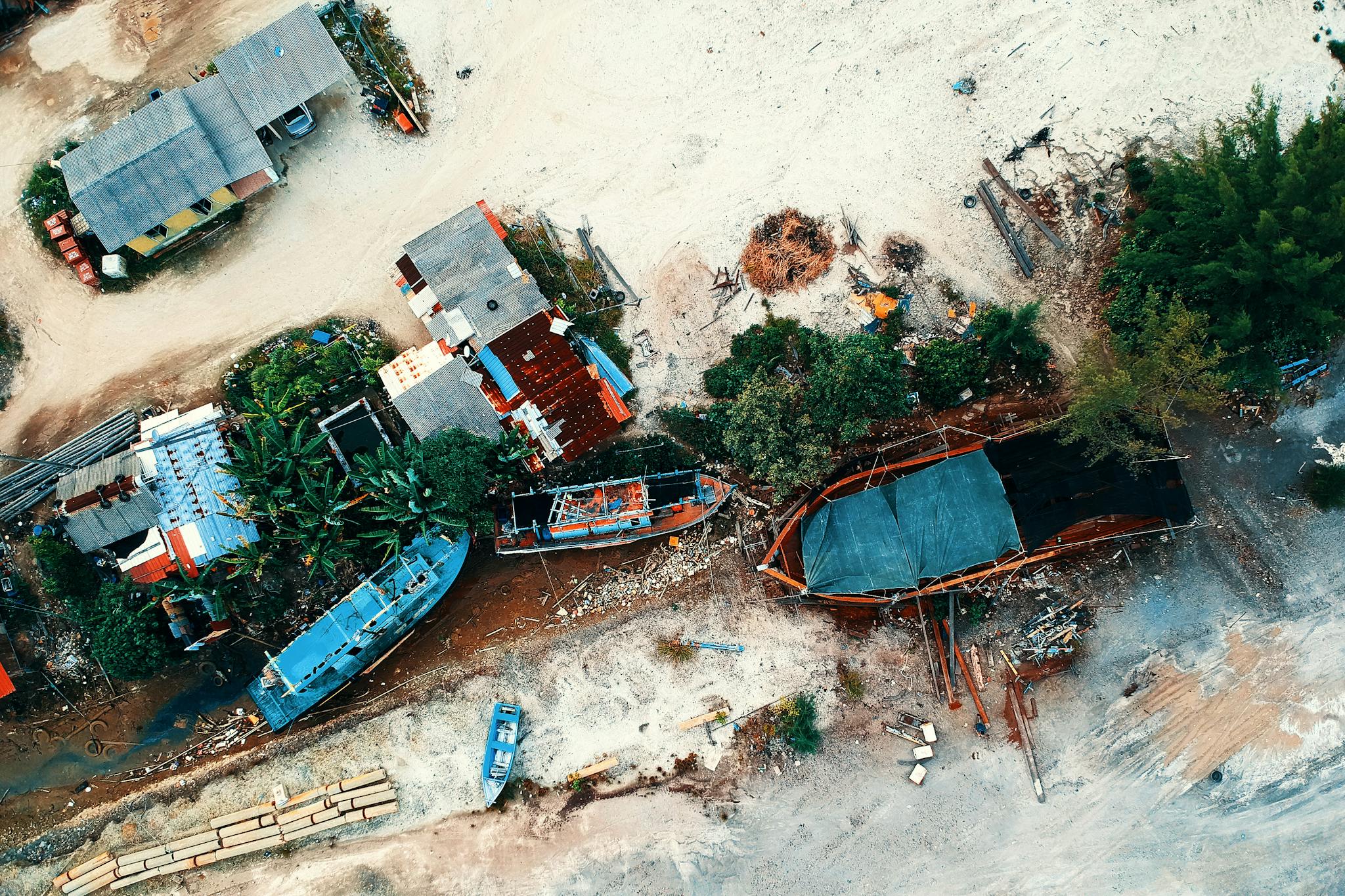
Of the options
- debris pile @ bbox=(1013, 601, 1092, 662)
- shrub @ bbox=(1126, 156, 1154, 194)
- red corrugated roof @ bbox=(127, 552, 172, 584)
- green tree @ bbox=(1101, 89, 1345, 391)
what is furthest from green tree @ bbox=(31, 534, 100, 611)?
shrub @ bbox=(1126, 156, 1154, 194)

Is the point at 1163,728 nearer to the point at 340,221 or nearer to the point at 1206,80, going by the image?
the point at 1206,80

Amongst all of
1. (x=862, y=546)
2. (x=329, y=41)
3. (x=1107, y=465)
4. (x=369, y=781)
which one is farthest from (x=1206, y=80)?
(x=369, y=781)

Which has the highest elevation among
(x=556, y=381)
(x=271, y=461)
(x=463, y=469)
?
(x=271, y=461)

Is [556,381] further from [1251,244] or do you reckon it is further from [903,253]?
[1251,244]

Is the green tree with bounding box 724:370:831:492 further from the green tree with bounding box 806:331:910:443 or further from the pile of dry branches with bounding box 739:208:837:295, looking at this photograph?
the pile of dry branches with bounding box 739:208:837:295

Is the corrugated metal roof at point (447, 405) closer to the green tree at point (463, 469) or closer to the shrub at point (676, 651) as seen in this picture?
the green tree at point (463, 469)

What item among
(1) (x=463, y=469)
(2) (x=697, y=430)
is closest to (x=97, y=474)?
(1) (x=463, y=469)

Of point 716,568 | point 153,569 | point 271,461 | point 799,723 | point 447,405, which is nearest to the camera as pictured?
point 271,461
